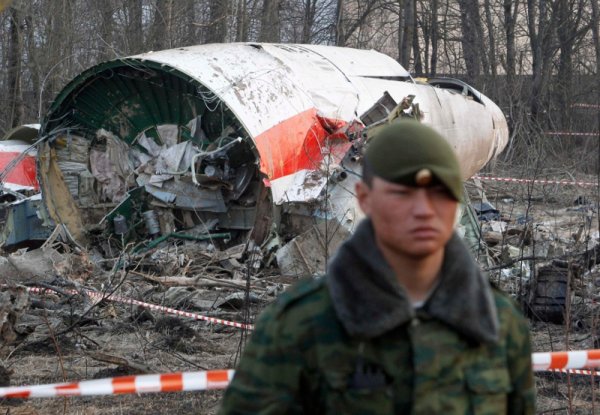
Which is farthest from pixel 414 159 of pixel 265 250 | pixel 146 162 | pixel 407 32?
pixel 407 32

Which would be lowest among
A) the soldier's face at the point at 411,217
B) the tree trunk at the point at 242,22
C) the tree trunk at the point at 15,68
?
the soldier's face at the point at 411,217

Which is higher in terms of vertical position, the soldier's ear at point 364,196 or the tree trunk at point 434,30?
the tree trunk at point 434,30

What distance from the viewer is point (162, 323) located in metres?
7.89

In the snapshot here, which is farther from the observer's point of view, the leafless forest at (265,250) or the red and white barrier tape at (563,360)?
the leafless forest at (265,250)

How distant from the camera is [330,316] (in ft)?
6.59

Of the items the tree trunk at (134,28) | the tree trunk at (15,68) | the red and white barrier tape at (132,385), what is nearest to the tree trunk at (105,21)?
the tree trunk at (134,28)

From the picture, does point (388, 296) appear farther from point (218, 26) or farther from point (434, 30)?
point (434, 30)

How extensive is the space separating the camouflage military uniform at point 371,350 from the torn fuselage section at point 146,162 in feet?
29.9

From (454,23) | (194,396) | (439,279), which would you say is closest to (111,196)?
(194,396)

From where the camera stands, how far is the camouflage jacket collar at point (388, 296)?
198cm

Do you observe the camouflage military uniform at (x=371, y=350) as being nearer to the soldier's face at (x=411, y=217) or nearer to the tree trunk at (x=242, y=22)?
the soldier's face at (x=411, y=217)

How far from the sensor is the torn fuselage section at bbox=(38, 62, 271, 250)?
12023 millimetres

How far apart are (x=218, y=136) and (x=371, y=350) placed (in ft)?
33.9

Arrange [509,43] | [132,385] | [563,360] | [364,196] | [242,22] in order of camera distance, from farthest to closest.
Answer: [509,43] → [242,22] → [563,360] → [132,385] → [364,196]
